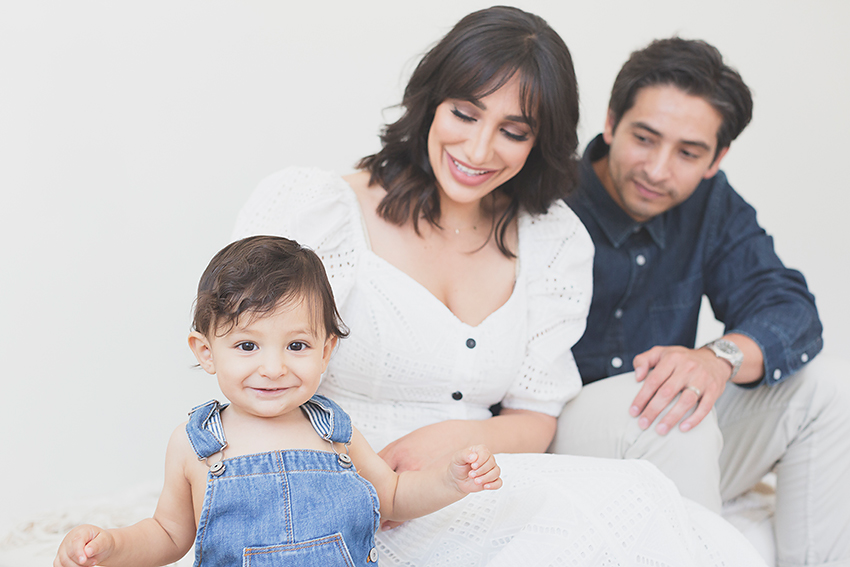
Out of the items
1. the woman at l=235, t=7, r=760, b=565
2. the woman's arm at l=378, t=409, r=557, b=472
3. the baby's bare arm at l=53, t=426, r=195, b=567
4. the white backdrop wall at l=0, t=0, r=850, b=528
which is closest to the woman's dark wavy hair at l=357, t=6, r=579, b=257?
the woman at l=235, t=7, r=760, b=565

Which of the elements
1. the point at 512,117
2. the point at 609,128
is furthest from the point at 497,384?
the point at 609,128

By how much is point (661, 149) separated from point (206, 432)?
4.82 feet

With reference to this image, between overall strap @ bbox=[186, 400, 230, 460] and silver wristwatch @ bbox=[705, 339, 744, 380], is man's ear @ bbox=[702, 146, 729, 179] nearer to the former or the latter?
silver wristwatch @ bbox=[705, 339, 744, 380]

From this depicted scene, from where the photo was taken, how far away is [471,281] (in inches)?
68.1

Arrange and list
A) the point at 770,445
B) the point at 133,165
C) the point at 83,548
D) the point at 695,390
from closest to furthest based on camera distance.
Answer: the point at 83,548, the point at 695,390, the point at 770,445, the point at 133,165

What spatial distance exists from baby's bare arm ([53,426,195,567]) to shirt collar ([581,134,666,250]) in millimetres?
1375

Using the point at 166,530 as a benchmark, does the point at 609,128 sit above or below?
above

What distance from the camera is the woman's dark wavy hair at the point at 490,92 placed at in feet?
5.24

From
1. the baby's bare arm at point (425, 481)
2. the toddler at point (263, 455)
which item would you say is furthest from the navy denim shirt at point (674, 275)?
the toddler at point (263, 455)

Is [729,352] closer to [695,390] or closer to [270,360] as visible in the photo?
[695,390]

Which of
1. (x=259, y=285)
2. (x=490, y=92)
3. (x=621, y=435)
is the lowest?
(x=621, y=435)

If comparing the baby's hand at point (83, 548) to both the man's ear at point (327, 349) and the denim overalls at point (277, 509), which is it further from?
the man's ear at point (327, 349)

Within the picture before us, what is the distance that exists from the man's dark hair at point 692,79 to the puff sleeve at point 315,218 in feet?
3.17

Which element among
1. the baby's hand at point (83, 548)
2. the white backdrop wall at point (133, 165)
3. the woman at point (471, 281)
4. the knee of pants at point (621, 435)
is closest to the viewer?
the baby's hand at point (83, 548)
